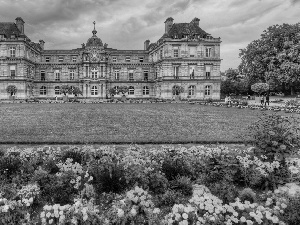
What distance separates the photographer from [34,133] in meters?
14.6

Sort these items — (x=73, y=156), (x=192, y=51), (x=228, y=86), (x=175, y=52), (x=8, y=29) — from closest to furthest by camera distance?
1. (x=73, y=156)
2. (x=175, y=52)
3. (x=192, y=51)
4. (x=8, y=29)
5. (x=228, y=86)

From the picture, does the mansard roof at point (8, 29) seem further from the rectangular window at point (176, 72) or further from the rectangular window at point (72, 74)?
the rectangular window at point (176, 72)

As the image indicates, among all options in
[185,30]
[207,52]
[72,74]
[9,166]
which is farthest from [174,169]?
[72,74]

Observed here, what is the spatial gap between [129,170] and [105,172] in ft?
2.05

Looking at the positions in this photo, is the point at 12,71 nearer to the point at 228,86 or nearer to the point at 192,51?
the point at 192,51

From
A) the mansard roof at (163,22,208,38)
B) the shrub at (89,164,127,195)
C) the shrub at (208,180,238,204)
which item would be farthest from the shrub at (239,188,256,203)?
the mansard roof at (163,22,208,38)

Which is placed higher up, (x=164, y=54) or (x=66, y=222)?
(x=164, y=54)

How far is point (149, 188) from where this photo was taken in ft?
23.3

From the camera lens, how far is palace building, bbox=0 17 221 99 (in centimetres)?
5581

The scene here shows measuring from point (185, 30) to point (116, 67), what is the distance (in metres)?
18.3

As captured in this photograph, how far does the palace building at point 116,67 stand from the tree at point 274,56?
280 inches

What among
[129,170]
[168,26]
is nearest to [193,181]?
[129,170]

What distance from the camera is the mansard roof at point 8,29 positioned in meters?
56.5

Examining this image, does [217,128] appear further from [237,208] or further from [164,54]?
[164,54]
